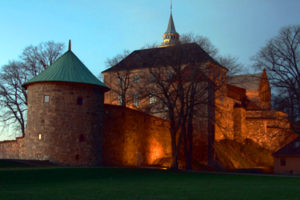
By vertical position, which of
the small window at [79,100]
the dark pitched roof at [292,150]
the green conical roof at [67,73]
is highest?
the green conical roof at [67,73]

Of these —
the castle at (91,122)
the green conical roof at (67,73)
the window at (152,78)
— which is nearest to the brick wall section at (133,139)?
the castle at (91,122)

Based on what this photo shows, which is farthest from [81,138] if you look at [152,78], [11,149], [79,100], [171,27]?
[171,27]

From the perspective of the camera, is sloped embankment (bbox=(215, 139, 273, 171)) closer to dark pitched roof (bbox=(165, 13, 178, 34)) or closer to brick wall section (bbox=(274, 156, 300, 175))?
brick wall section (bbox=(274, 156, 300, 175))

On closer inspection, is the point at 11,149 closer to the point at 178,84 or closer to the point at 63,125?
the point at 63,125

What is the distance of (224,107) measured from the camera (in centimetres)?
5109

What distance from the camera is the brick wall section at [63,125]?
27328mm

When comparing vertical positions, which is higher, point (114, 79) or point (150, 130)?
point (114, 79)

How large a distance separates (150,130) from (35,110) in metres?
12.4

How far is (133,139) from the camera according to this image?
3472 cm

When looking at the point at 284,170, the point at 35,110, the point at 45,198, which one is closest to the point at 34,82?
the point at 35,110

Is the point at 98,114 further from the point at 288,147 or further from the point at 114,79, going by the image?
the point at 114,79

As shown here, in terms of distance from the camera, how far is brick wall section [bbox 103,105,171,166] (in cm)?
3238

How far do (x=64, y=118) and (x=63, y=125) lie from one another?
47 cm

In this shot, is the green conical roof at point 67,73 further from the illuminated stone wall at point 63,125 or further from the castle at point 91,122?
the illuminated stone wall at point 63,125
